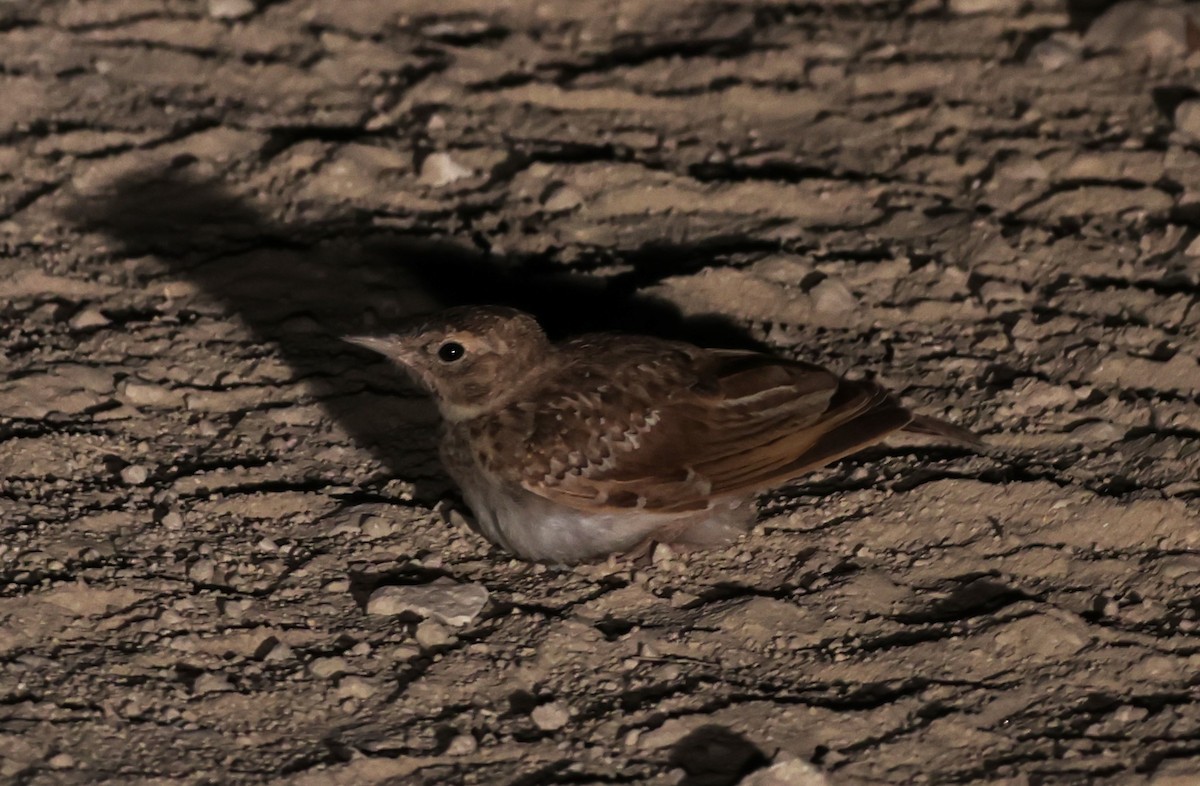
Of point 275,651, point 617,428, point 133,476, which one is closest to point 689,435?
point 617,428

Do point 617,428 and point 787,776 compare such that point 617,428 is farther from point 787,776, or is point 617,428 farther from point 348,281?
point 348,281

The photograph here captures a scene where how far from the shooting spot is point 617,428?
4590 mm

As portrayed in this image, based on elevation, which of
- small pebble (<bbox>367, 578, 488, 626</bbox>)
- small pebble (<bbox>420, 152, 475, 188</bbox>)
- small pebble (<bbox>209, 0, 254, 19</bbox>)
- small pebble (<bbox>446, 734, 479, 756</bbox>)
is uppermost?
small pebble (<bbox>209, 0, 254, 19</bbox>)

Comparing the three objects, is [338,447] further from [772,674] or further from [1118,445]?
[1118,445]

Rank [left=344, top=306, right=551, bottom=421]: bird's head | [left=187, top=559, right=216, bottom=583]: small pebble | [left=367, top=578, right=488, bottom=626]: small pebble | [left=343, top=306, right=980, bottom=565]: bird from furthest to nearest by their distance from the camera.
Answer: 1. [left=344, top=306, right=551, bottom=421]: bird's head
2. [left=343, top=306, right=980, bottom=565]: bird
3. [left=187, top=559, right=216, bottom=583]: small pebble
4. [left=367, top=578, right=488, bottom=626]: small pebble

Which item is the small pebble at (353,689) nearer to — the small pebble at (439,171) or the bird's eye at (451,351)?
the bird's eye at (451,351)

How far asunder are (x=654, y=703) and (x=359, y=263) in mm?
2526

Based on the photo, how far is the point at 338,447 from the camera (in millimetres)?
5082

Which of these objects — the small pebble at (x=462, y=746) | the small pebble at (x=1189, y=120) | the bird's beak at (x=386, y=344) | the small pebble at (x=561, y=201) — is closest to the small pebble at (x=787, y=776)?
the small pebble at (x=462, y=746)

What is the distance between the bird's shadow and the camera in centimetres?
534

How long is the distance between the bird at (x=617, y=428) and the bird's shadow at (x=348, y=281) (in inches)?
18.3

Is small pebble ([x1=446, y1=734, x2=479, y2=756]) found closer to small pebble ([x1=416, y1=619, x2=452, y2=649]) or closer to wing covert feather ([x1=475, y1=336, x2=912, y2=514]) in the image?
small pebble ([x1=416, y1=619, x2=452, y2=649])

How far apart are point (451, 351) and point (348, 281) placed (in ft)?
4.02

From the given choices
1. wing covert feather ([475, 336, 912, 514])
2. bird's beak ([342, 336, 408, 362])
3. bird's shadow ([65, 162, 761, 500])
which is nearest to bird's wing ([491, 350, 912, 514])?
wing covert feather ([475, 336, 912, 514])
